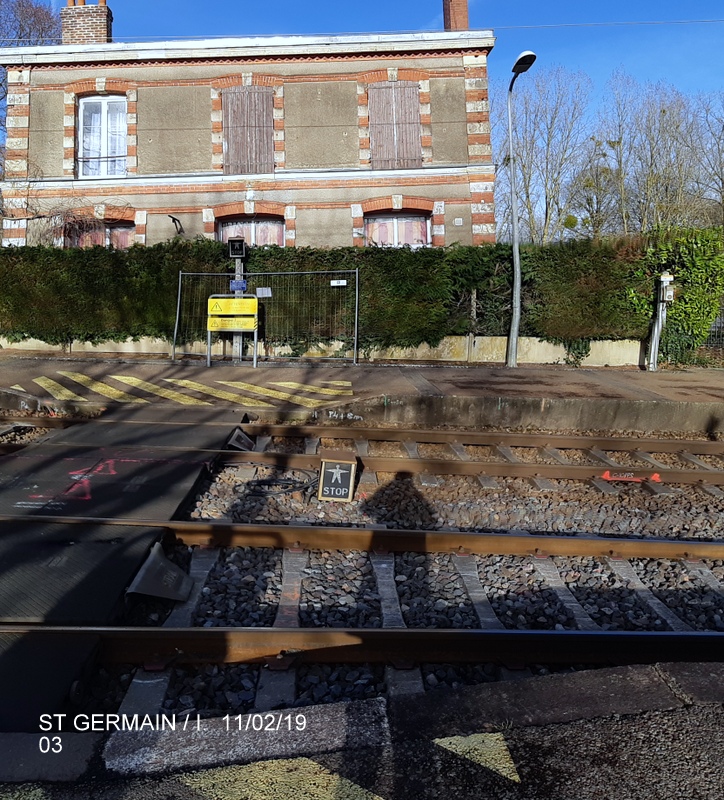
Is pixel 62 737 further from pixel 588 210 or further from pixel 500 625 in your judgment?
pixel 588 210

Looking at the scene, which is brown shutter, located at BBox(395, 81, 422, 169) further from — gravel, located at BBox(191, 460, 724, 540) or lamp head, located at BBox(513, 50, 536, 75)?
gravel, located at BBox(191, 460, 724, 540)

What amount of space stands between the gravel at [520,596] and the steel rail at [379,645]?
29cm

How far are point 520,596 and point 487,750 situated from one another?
168cm

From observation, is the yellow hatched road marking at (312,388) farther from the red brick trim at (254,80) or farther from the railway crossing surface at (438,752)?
the red brick trim at (254,80)

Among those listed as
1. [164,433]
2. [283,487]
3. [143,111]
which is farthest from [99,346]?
[283,487]

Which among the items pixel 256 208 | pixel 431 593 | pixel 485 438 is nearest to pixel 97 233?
pixel 256 208

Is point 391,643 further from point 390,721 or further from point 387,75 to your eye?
point 387,75

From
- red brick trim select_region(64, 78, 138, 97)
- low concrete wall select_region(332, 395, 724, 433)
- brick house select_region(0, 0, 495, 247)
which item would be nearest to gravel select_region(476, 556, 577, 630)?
low concrete wall select_region(332, 395, 724, 433)

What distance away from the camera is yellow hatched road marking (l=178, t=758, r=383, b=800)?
196 centimetres

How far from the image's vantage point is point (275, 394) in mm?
9445

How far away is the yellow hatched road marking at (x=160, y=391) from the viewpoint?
885 cm

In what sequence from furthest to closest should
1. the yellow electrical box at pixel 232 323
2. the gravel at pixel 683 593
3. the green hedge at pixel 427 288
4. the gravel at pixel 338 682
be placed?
the green hedge at pixel 427 288 → the yellow electrical box at pixel 232 323 → the gravel at pixel 683 593 → the gravel at pixel 338 682

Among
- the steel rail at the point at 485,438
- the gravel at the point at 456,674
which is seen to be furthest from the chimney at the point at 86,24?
the gravel at the point at 456,674

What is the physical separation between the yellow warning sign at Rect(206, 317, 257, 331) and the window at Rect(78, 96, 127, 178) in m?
9.67
